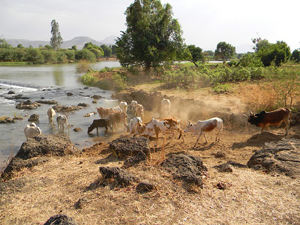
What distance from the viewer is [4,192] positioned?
224 inches

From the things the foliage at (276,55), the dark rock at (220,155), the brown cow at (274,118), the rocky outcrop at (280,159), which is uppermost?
the foliage at (276,55)

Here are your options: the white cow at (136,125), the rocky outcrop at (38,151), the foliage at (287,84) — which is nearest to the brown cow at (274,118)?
the foliage at (287,84)

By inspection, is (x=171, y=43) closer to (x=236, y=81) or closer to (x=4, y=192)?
(x=236, y=81)

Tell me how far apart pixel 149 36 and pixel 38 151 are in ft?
70.7

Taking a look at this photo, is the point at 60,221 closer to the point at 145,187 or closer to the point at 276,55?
the point at 145,187

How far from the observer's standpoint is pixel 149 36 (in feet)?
88.0

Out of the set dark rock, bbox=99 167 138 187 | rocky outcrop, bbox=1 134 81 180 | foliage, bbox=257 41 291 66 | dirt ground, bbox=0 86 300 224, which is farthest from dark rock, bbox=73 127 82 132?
foliage, bbox=257 41 291 66

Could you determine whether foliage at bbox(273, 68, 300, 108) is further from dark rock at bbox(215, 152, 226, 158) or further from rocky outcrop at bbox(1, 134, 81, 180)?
rocky outcrop at bbox(1, 134, 81, 180)

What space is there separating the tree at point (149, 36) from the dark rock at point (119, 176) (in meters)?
21.8

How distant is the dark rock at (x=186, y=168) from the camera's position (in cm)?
570

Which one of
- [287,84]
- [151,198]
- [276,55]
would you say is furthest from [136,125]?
[276,55]

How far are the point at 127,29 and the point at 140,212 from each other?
26.5 m

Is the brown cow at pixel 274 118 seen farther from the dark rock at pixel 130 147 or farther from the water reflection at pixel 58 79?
the water reflection at pixel 58 79

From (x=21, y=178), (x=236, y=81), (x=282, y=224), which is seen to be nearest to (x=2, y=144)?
(x=21, y=178)
